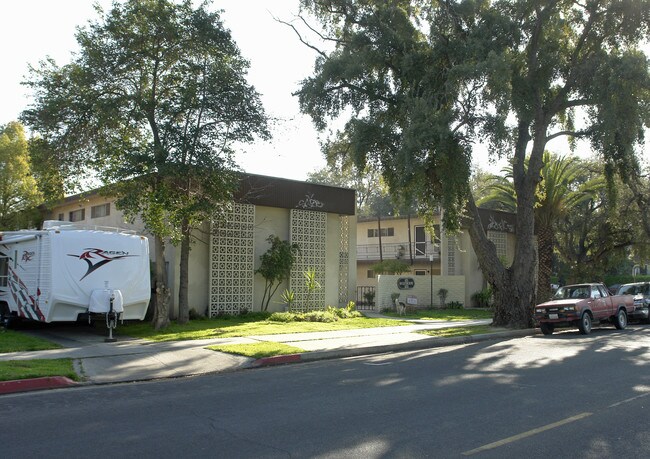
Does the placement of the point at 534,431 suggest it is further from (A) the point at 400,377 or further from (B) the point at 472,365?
(B) the point at 472,365

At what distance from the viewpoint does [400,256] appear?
41.2 m

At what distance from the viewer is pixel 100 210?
2631 cm

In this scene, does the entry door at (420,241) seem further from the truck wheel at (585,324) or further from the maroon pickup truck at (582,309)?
the truck wheel at (585,324)

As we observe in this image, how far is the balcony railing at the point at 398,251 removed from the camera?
130 ft

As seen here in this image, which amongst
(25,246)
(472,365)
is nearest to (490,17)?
(472,365)

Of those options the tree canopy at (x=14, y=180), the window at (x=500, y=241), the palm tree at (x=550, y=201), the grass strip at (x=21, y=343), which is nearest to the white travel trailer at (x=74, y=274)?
the grass strip at (x=21, y=343)

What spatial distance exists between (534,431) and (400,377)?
13.4 feet

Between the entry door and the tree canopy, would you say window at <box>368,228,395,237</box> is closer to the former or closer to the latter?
the entry door

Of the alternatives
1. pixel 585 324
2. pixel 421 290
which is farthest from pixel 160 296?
pixel 421 290

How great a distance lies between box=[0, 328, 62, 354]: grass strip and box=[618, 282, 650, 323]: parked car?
2060cm

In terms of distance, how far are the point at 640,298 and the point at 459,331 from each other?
368 inches

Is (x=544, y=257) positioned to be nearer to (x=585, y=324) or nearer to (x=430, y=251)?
(x=430, y=251)

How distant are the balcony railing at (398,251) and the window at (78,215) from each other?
2113 centimetres

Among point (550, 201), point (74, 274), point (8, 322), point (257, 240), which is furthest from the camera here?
point (550, 201)
